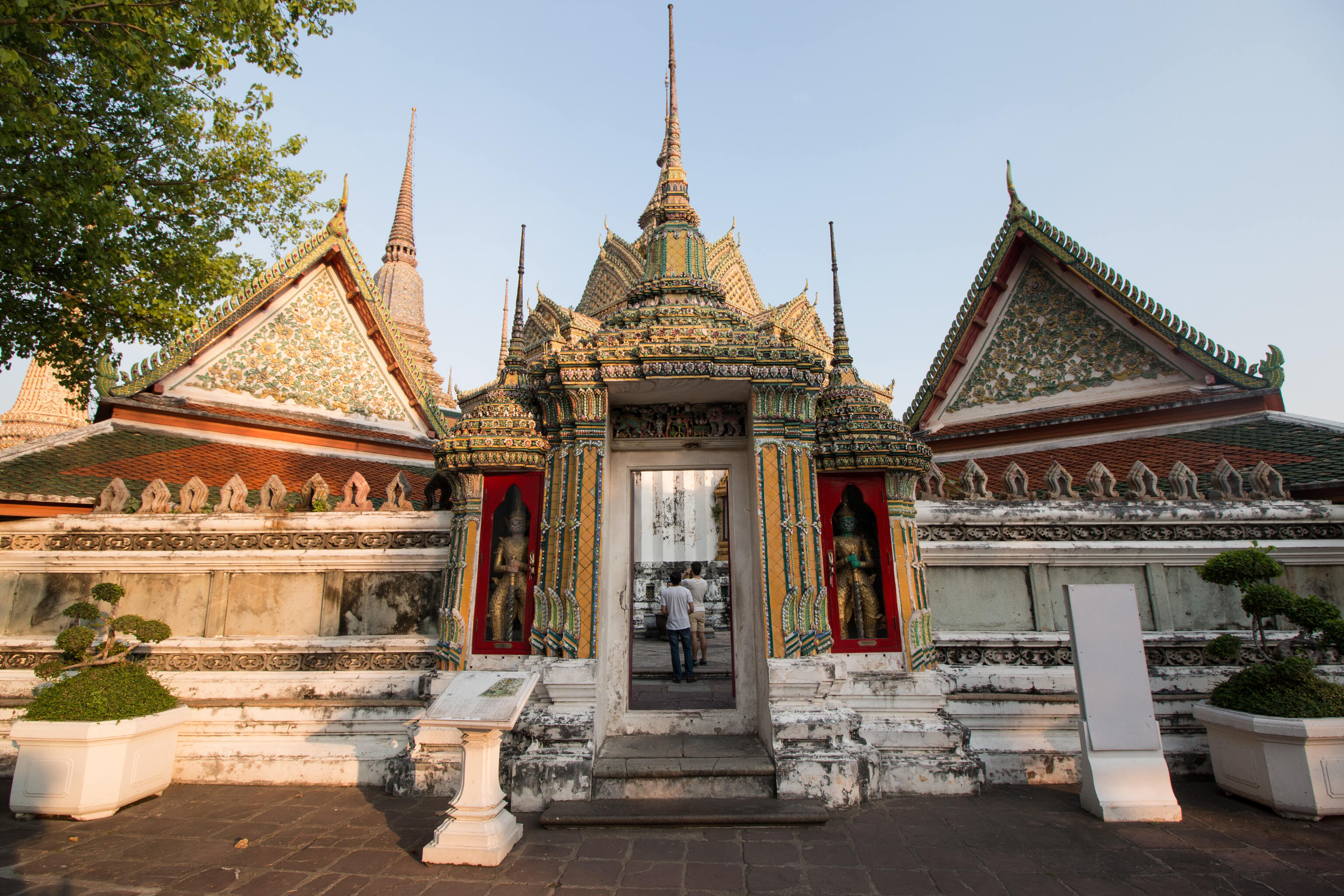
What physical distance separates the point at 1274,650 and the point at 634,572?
573 centimetres

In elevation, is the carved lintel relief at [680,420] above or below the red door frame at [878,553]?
above

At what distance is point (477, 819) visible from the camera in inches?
160

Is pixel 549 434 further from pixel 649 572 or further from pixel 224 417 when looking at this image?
pixel 649 572

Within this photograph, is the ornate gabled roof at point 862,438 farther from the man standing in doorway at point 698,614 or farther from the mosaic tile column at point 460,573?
the man standing in doorway at point 698,614

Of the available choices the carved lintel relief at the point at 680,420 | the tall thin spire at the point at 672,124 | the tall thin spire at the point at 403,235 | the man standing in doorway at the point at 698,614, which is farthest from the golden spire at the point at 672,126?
the tall thin spire at the point at 403,235

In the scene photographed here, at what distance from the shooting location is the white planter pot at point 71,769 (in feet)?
15.8

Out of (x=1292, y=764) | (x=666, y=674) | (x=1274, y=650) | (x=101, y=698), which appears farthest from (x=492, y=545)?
(x=1274, y=650)

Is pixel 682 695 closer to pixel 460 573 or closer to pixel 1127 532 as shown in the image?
pixel 460 573

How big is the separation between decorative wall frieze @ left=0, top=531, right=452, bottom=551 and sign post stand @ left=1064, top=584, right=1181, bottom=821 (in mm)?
→ 5513

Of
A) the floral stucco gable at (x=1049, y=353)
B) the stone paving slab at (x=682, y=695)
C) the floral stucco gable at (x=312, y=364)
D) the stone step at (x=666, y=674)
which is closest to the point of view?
the stone paving slab at (x=682, y=695)

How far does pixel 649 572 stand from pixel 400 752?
1406 cm

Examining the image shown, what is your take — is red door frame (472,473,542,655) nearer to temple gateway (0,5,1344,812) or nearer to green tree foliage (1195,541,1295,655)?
temple gateway (0,5,1344,812)

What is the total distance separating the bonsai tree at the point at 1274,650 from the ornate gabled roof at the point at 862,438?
2.54 meters

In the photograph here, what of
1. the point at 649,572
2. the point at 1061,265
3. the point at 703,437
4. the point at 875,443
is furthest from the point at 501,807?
the point at 649,572
